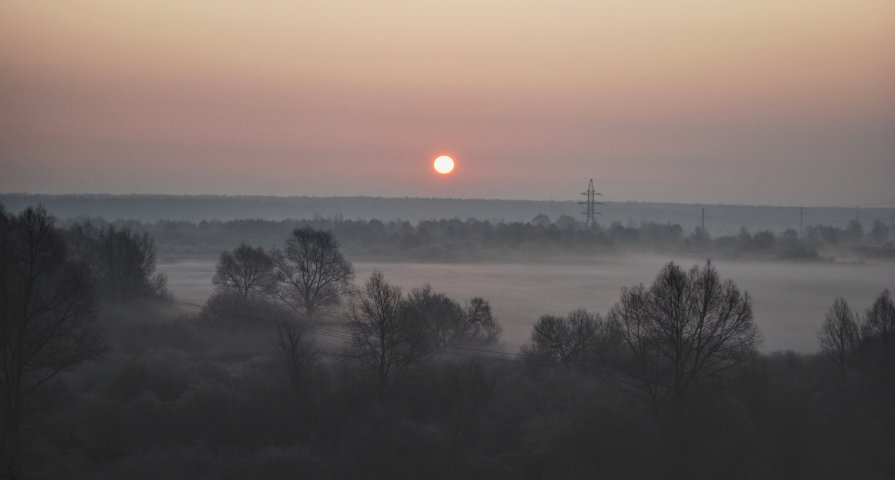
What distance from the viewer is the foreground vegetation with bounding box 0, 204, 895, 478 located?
25.9 m

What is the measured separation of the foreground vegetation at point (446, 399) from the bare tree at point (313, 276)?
1355 centimetres

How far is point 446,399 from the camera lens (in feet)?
101

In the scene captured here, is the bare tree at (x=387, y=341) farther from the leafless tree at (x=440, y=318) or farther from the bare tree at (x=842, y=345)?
the bare tree at (x=842, y=345)

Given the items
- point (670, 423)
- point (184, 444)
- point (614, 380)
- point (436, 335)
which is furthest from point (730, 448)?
point (184, 444)

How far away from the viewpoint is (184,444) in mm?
27719

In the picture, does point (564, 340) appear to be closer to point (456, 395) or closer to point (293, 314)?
point (456, 395)

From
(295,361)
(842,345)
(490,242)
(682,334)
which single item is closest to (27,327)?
(295,361)

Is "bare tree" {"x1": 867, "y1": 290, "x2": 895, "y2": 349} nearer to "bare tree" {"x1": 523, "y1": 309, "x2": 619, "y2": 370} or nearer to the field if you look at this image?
the field

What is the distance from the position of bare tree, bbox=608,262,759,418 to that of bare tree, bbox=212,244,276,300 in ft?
96.3

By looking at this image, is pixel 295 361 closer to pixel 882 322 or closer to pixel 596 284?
pixel 882 322

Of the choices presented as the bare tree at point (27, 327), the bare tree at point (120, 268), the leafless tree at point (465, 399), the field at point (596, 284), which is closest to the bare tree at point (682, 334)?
the leafless tree at point (465, 399)

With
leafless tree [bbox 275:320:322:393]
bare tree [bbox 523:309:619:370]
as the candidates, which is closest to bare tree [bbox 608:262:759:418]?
bare tree [bbox 523:309:619:370]

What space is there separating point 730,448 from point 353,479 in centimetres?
1310

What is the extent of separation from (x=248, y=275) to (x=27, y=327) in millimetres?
27770
